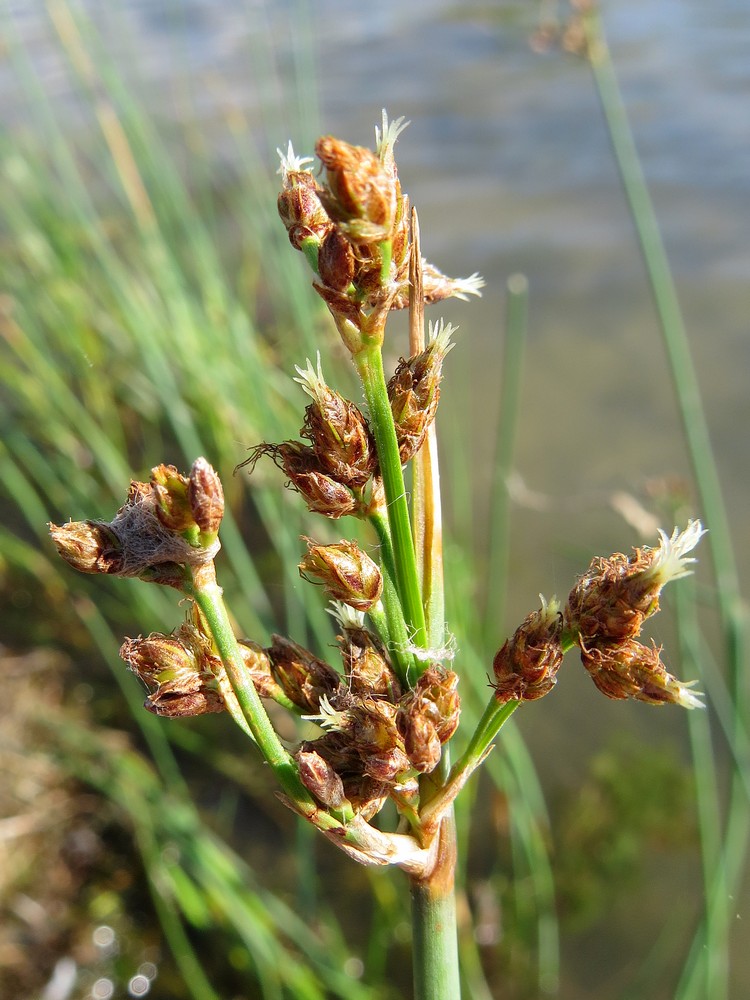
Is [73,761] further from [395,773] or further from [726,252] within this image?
[726,252]

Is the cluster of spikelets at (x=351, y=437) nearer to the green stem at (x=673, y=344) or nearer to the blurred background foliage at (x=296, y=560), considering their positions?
the blurred background foliage at (x=296, y=560)

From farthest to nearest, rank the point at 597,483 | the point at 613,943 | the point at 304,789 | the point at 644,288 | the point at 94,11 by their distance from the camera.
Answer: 1. the point at 94,11
2. the point at 644,288
3. the point at 597,483
4. the point at 613,943
5. the point at 304,789

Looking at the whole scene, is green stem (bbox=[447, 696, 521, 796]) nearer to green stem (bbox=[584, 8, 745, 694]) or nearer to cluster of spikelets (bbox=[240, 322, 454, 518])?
cluster of spikelets (bbox=[240, 322, 454, 518])

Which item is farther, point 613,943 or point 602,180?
point 602,180

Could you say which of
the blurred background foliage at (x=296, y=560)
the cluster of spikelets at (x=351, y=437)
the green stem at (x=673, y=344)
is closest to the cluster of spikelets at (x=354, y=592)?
the cluster of spikelets at (x=351, y=437)

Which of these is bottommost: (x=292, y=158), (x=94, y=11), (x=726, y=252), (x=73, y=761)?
(x=73, y=761)

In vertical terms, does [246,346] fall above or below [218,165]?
below

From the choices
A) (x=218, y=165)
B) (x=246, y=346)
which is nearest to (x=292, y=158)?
(x=246, y=346)

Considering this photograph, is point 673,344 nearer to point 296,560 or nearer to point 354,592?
point 296,560
